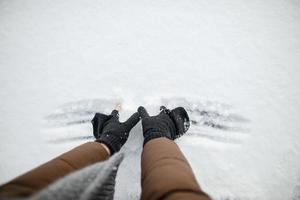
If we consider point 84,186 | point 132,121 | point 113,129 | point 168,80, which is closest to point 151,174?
point 84,186

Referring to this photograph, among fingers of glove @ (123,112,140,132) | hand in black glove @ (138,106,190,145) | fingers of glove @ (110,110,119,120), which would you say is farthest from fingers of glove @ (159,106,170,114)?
fingers of glove @ (110,110,119,120)

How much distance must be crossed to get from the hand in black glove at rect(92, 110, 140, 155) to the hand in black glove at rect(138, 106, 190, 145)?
0.09m

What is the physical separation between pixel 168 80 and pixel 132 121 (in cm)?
42

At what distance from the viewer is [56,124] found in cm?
143

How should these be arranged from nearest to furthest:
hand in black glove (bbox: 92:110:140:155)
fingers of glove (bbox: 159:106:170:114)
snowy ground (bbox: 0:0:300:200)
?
1. hand in black glove (bbox: 92:110:140:155)
2. snowy ground (bbox: 0:0:300:200)
3. fingers of glove (bbox: 159:106:170:114)

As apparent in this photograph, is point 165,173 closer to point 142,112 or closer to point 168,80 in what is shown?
point 142,112

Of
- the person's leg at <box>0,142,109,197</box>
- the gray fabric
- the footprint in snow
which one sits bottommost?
the footprint in snow

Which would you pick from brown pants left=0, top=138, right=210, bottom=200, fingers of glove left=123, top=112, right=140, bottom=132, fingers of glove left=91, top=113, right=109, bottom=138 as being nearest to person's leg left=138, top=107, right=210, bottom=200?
brown pants left=0, top=138, right=210, bottom=200

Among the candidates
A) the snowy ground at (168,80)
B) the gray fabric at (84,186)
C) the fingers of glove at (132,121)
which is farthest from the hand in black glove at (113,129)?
the gray fabric at (84,186)

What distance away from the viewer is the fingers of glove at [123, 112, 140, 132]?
123cm

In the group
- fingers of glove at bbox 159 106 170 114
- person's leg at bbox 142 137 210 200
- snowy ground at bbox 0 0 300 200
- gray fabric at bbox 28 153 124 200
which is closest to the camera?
gray fabric at bbox 28 153 124 200

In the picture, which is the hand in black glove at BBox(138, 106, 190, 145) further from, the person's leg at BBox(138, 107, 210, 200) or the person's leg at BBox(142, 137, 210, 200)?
the person's leg at BBox(142, 137, 210, 200)

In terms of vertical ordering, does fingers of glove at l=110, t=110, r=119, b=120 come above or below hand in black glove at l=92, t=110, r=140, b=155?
above

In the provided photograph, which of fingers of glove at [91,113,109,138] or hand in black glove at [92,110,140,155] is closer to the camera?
hand in black glove at [92,110,140,155]
